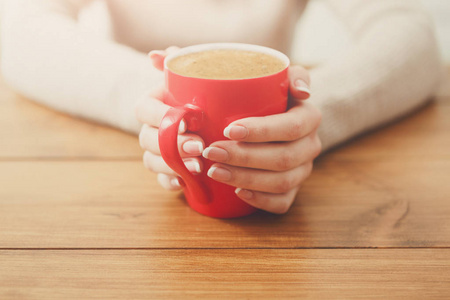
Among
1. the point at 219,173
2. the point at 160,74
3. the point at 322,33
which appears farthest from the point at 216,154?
the point at 322,33

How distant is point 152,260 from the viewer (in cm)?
49

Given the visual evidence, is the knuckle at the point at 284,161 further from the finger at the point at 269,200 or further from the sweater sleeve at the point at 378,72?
the sweater sleeve at the point at 378,72

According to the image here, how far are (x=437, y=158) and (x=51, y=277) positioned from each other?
0.60 m

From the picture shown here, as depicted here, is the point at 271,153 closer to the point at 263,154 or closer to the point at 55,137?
the point at 263,154

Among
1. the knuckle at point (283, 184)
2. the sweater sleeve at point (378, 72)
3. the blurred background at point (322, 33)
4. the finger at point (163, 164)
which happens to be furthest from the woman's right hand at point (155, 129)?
the blurred background at point (322, 33)

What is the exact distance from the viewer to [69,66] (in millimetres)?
870

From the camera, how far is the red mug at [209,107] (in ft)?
1.55

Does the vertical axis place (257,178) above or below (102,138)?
above

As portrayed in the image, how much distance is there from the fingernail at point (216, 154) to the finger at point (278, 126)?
0.02m

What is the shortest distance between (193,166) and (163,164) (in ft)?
0.26

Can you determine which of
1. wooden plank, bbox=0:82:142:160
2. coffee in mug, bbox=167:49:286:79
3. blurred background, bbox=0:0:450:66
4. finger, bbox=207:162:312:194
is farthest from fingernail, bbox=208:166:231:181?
blurred background, bbox=0:0:450:66

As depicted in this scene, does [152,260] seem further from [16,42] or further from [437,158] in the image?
[16,42]

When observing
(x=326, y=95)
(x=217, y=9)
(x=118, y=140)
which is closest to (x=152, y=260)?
(x=118, y=140)

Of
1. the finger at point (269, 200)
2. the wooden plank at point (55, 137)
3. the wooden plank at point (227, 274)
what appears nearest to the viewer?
the wooden plank at point (227, 274)
